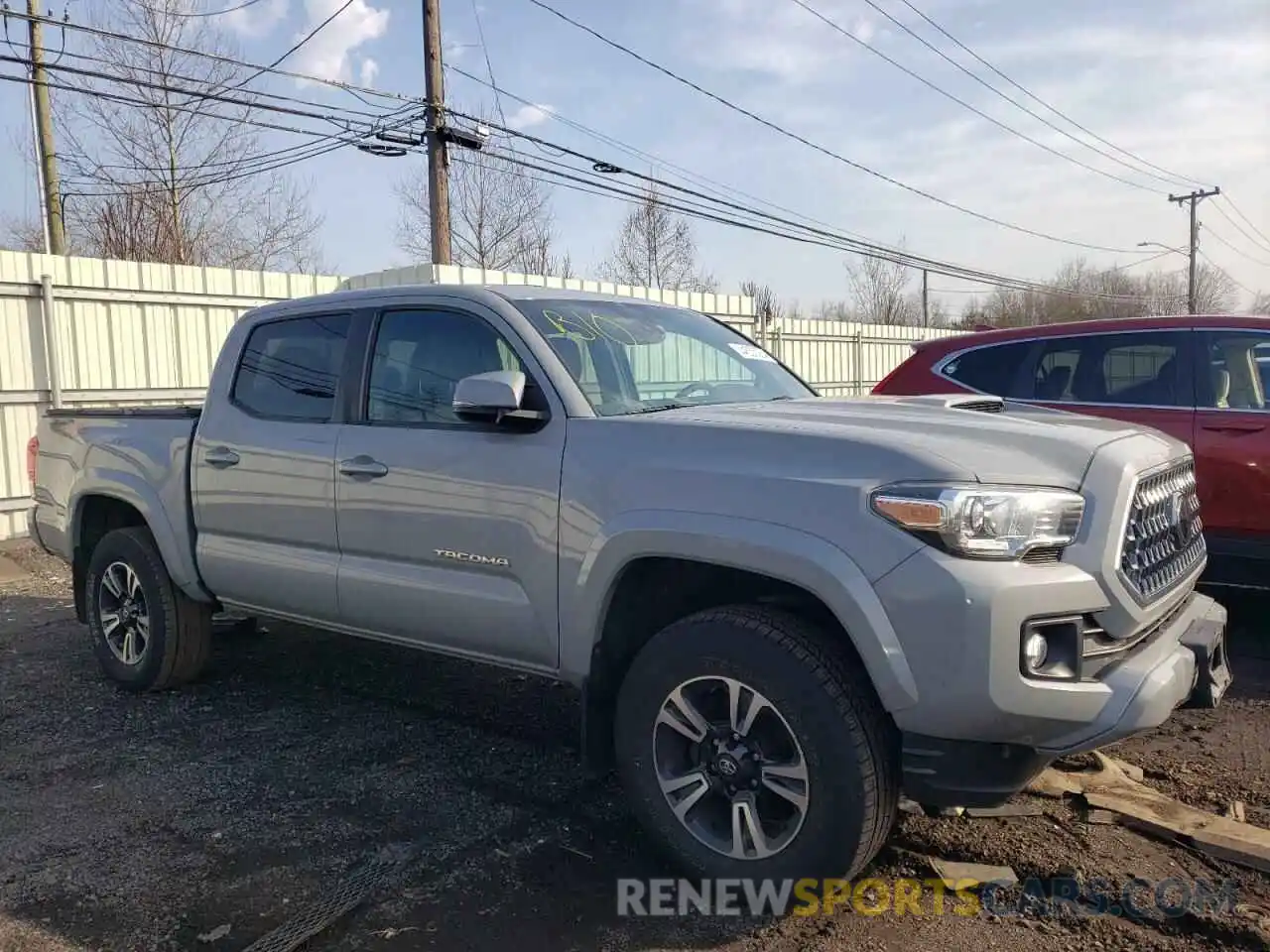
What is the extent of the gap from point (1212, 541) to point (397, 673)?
14.9ft

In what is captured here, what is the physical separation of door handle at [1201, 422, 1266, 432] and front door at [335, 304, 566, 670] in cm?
405

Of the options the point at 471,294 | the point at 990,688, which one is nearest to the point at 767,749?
the point at 990,688

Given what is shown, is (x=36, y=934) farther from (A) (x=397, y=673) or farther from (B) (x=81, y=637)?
(B) (x=81, y=637)

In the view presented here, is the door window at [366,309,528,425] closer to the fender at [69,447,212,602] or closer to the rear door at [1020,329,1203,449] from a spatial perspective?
the fender at [69,447,212,602]

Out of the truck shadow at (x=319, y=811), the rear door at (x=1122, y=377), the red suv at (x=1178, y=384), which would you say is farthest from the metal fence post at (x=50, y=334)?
the rear door at (x=1122, y=377)

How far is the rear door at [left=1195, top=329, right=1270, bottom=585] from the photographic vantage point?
17.6 feet

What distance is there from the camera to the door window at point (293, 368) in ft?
14.5

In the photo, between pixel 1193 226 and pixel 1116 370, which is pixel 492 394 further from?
pixel 1193 226

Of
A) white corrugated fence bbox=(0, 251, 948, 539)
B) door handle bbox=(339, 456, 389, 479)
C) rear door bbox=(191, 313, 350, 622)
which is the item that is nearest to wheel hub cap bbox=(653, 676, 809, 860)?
door handle bbox=(339, 456, 389, 479)

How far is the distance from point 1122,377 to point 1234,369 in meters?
0.58

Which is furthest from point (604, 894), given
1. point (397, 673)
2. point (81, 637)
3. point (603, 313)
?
point (81, 637)

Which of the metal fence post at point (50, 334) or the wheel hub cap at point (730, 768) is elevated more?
the metal fence post at point (50, 334)

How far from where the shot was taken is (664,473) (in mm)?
3209

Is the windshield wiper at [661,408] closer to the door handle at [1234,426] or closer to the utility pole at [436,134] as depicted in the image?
the door handle at [1234,426]
